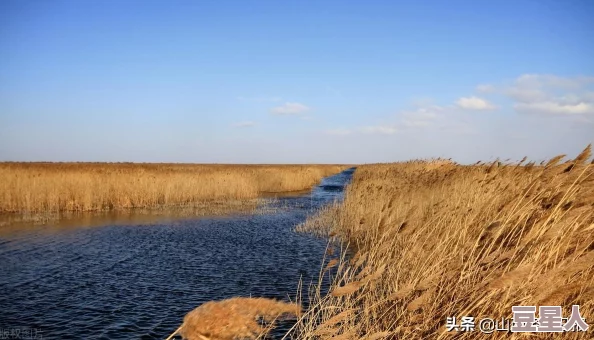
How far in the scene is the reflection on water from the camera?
6934 millimetres

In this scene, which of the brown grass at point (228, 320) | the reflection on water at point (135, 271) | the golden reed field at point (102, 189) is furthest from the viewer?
the golden reed field at point (102, 189)

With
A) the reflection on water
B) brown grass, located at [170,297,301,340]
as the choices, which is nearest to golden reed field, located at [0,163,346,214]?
the reflection on water

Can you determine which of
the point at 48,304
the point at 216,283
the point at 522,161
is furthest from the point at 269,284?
the point at 522,161

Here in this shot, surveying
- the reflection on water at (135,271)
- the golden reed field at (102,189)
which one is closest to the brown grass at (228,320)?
the reflection on water at (135,271)

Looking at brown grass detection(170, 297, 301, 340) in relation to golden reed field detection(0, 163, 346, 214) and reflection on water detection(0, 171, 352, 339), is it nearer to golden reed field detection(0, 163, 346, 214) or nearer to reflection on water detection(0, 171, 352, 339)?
reflection on water detection(0, 171, 352, 339)

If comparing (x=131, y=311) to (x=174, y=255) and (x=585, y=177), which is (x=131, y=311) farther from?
(x=585, y=177)

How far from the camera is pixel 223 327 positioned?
5.42m

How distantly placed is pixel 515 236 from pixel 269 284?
235 inches

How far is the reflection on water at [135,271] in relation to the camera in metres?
6.93

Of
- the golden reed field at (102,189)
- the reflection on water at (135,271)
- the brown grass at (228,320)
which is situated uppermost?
the golden reed field at (102,189)

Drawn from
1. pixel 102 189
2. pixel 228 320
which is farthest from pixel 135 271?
pixel 102 189

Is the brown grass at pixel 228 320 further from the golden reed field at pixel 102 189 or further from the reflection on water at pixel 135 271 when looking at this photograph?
the golden reed field at pixel 102 189

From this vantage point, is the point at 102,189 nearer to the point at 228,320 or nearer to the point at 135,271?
the point at 135,271

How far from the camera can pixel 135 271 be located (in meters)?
9.91
